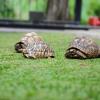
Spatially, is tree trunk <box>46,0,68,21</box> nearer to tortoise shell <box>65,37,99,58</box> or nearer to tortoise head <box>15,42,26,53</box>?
tortoise head <box>15,42,26,53</box>

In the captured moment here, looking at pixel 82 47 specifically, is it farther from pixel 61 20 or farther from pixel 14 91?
pixel 61 20

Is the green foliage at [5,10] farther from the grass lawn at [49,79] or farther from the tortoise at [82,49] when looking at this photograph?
the grass lawn at [49,79]

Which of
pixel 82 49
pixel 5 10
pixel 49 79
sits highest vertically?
pixel 5 10

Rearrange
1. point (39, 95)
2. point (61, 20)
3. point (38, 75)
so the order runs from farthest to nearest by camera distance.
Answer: point (61, 20)
point (38, 75)
point (39, 95)

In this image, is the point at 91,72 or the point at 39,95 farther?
the point at 91,72

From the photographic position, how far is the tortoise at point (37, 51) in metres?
4.62

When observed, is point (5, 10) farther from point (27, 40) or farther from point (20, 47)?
point (27, 40)

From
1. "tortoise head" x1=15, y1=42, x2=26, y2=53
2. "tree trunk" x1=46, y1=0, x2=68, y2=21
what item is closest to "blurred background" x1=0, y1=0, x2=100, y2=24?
"tree trunk" x1=46, y1=0, x2=68, y2=21

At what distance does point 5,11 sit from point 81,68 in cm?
1096

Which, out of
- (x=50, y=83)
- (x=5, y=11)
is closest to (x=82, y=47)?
(x=50, y=83)

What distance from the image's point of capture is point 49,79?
3.32m

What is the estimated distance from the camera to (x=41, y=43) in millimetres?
4762

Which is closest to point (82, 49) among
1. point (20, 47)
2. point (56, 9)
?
point (20, 47)

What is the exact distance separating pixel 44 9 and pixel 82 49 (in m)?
12.1
